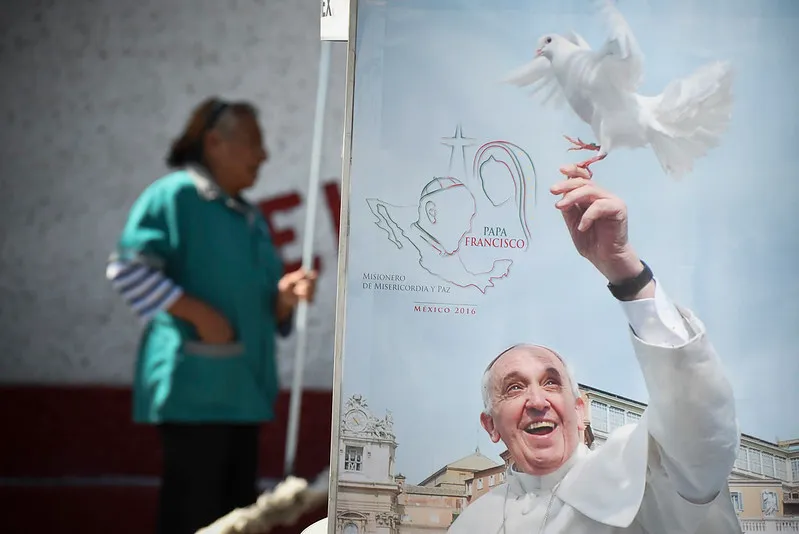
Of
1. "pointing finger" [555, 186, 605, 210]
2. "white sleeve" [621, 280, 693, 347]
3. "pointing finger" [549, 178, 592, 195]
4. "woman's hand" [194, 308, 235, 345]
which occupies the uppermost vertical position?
"pointing finger" [549, 178, 592, 195]

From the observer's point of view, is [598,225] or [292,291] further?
[292,291]

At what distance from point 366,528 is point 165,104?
1451 mm

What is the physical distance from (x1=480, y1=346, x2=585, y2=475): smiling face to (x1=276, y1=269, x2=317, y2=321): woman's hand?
3.32 ft

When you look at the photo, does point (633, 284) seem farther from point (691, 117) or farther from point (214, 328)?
point (214, 328)

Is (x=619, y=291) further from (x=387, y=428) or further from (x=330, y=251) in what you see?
(x=330, y=251)

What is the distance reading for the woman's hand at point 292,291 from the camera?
2001 mm

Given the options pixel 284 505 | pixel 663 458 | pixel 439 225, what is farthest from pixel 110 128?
pixel 663 458

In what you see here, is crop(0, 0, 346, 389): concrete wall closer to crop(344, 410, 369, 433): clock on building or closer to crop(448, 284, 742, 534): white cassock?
crop(344, 410, 369, 433): clock on building

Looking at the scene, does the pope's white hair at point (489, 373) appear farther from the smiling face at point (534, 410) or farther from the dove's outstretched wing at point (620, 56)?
the dove's outstretched wing at point (620, 56)

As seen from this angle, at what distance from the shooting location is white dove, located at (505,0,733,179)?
107 centimetres

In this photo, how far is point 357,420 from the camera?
43.5 inches

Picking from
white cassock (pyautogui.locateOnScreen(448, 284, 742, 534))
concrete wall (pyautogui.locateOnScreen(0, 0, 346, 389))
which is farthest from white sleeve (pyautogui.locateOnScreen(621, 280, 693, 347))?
concrete wall (pyautogui.locateOnScreen(0, 0, 346, 389))

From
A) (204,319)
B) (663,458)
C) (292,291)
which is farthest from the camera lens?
(292,291)

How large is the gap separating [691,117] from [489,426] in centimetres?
54
